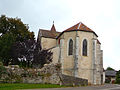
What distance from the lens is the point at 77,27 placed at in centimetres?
3195

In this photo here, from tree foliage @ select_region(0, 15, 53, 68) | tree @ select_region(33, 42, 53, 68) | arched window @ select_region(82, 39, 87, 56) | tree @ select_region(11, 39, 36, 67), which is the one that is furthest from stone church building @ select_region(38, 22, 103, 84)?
tree @ select_region(11, 39, 36, 67)

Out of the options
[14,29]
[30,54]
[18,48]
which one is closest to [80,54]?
[30,54]

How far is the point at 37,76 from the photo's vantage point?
63.0 ft

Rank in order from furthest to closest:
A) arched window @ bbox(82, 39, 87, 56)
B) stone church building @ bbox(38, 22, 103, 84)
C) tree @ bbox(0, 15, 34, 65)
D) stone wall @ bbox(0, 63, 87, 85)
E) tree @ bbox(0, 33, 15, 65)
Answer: arched window @ bbox(82, 39, 87, 56) → tree @ bbox(0, 15, 34, 65) → stone church building @ bbox(38, 22, 103, 84) → tree @ bbox(0, 33, 15, 65) → stone wall @ bbox(0, 63, 87, 85)

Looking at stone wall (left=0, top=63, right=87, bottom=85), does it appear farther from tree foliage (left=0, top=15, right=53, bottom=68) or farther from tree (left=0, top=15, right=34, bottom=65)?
tree (left=0, top=15, right=34, bottom=65)

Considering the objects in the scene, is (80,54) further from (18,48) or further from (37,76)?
(37,76)

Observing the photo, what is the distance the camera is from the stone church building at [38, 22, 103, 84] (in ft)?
97.2

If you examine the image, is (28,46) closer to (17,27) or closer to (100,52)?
(17,27)

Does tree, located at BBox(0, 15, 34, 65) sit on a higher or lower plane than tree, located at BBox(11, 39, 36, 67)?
higher

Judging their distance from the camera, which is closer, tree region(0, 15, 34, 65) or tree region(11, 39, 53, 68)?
tree region(11, 39, 53, 68)

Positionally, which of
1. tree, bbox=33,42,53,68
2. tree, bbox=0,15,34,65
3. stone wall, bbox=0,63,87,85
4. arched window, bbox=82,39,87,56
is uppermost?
tree, bbox=0,15,34,65

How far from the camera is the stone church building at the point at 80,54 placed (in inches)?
1167

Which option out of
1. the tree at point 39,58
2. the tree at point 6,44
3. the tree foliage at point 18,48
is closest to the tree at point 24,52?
the tree foliage at point 18,48

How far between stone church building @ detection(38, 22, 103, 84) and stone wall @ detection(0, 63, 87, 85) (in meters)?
9.49
